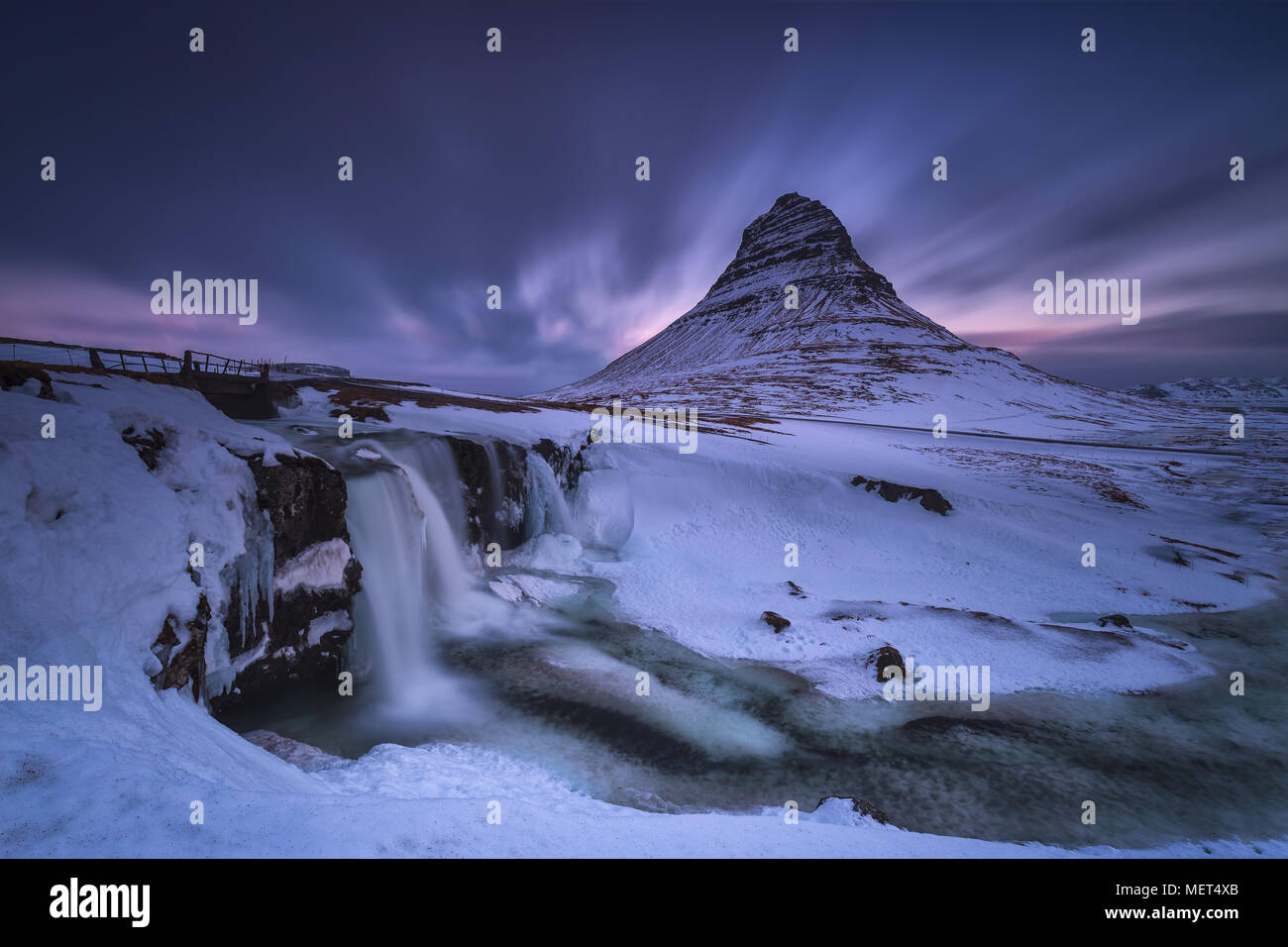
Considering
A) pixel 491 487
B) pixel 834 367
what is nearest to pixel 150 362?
pixel 491 487

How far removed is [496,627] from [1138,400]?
6671 inches

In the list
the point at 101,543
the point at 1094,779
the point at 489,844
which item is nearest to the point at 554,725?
the point at 489,844

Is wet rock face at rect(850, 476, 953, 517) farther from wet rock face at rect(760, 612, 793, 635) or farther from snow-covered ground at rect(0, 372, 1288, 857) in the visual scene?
wet rock face at rect(760, 612, 793, 635)

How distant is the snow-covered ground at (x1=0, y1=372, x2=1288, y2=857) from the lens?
3896mm

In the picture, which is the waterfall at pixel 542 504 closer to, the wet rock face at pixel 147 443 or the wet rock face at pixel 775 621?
the wet rock face at pixel 775 621

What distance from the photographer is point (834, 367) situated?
118188 mm

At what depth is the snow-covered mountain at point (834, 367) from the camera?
8938 centimetres

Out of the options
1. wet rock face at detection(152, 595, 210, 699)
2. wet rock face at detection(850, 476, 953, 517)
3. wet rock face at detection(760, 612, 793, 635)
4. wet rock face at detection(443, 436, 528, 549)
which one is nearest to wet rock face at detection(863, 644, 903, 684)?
wet rock face at detection(760, 612, 793, 635)

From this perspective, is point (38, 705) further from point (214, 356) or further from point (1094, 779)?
point (214, 356)

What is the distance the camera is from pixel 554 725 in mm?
9633

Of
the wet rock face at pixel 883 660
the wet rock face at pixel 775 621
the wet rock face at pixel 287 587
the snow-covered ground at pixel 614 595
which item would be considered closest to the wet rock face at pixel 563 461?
the snow-covered ground at pixel 614 595

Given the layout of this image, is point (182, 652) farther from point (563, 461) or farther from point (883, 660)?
point (563, 461)

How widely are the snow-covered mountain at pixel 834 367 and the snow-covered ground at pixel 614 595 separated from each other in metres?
45.3

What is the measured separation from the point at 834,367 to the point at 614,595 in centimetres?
11676
